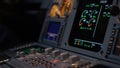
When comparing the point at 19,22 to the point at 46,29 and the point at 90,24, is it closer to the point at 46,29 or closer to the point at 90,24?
the point at 46,29

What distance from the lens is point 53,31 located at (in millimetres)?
1605

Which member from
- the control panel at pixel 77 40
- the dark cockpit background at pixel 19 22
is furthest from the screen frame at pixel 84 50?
the dark cockpit background at pixel 19 22

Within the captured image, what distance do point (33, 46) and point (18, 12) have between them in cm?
200

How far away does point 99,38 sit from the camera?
4.00ft

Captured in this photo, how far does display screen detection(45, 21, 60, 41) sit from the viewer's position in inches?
61.2

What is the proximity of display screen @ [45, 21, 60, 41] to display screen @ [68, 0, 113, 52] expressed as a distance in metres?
0.17

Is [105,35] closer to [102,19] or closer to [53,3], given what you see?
[102,19]

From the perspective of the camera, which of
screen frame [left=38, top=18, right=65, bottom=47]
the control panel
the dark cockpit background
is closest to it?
the control panel

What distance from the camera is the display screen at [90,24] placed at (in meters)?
1.23

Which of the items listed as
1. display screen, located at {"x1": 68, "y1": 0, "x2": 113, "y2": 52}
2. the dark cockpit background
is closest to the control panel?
display screen, located at {"x1": 68, "y1": 0, "x2": 113, "y2": 52}

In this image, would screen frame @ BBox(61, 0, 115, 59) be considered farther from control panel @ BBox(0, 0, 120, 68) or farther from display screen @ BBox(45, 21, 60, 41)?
display screen @ BBox(45, 21, 60, 41)

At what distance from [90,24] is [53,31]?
390 mm

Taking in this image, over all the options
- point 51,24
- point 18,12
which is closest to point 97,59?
point 51,24

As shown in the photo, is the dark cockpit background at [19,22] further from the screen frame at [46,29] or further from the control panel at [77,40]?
the control panel at [77,40]
